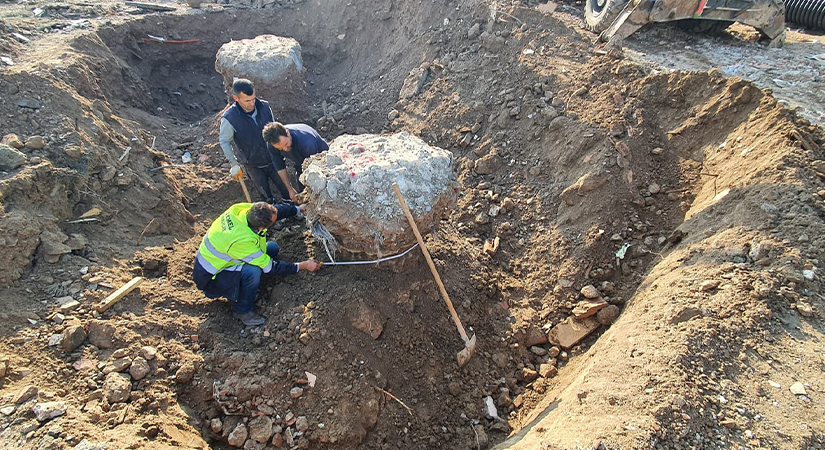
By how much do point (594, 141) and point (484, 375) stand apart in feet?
8.87

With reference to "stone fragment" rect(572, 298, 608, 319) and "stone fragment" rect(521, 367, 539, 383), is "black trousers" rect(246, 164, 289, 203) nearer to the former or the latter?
"stone fragment" rect(521, 367, 539, 383)

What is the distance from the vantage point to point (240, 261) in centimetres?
362

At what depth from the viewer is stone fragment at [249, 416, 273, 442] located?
301 cm

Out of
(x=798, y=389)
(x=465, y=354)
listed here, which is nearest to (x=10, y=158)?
(x=465, y=354)

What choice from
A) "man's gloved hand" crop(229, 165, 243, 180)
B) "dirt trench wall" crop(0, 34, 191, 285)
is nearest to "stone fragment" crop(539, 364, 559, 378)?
"man's gloved hand" crop(229, 165, 243, 180)

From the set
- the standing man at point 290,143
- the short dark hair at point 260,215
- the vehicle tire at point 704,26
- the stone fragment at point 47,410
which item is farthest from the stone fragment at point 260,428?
the vehicle tire at point 704,26

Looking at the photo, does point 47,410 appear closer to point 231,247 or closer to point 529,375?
point 231,247

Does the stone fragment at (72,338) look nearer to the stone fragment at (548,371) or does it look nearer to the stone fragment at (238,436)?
the stone fragment at (238,436)

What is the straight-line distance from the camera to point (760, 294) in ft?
9.09

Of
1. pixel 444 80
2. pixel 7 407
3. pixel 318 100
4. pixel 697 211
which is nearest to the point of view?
pixel 7 407

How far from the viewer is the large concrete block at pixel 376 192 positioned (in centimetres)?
322

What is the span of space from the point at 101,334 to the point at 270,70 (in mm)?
4438

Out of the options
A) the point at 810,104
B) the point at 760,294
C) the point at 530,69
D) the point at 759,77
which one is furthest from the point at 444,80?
the point at 760,294

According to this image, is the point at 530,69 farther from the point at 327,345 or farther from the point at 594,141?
the point at 327,345
